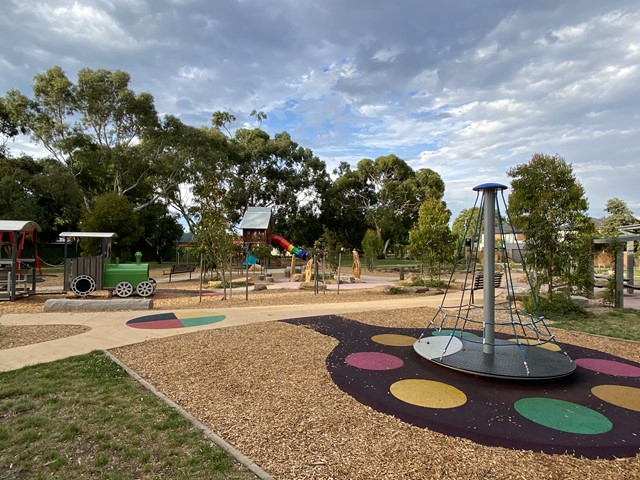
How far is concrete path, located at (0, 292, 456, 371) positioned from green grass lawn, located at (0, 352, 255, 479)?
4.21 feet

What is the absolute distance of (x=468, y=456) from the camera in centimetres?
317

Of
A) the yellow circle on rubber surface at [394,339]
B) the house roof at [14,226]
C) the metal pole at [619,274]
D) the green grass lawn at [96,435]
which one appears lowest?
the green grass lawn at [96,435]

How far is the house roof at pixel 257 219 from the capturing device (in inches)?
1220

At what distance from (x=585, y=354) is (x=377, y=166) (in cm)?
4305

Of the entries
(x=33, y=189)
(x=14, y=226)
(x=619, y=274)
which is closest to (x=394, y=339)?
(x=619, y=274)

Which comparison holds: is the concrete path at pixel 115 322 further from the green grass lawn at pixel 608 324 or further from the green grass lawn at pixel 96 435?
the green grass lawn at pixel 608 324

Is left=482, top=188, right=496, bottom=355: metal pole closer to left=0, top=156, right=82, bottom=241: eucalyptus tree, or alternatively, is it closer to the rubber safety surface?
the rubber safety surface

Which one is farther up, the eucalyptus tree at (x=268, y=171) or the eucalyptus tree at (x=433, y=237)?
the eucalyptus tree at (x=268, y=171)

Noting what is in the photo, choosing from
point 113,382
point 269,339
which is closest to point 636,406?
point 269,339

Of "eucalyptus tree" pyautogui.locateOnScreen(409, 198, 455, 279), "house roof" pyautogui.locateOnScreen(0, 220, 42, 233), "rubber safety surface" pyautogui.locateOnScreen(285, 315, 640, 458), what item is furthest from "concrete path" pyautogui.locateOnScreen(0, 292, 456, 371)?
"eucalyptus tree" pyautogui.locateOnScreen(409, 198, 455, 279)

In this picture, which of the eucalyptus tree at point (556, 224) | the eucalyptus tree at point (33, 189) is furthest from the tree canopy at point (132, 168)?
the eucalyptus tree at point (556, 224)

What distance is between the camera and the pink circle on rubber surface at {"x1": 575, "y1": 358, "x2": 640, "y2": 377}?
5.38 m

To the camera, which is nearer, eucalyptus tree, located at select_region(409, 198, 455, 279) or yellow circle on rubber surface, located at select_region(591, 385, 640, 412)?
yellow circle on rubber surface, located at select_region(591, 385, 640, 412)

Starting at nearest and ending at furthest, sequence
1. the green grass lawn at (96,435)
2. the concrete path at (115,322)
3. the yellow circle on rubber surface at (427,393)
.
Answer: the green grass lawn at (96,435) → the yellow circle on rubber surface at (427,393) → the concrete path at (115,322)
